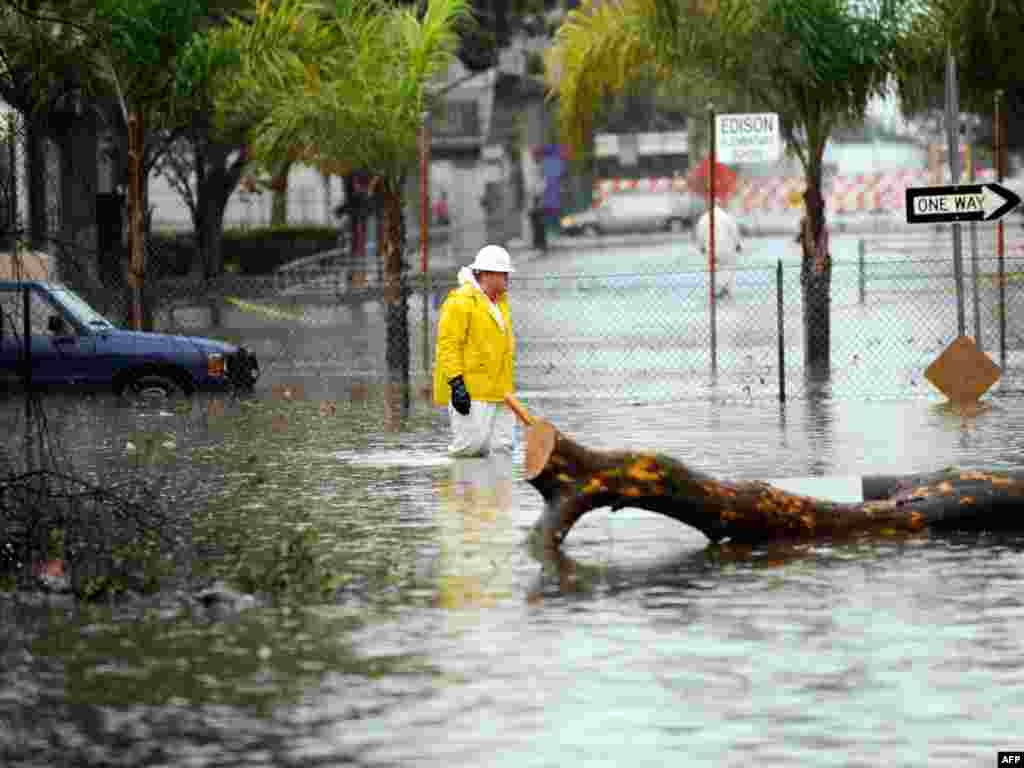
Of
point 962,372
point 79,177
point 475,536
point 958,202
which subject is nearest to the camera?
point 475,536

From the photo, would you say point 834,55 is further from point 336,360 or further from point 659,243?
point 659,243

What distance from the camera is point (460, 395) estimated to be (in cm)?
1791

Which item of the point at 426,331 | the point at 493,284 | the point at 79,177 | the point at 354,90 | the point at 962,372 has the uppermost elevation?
the point at 354,90

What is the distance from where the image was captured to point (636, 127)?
10406 centimetres

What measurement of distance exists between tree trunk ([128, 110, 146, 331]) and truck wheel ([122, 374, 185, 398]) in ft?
8.59

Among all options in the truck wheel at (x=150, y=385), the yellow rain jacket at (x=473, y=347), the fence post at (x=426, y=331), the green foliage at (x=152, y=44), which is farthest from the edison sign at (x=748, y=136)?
the yellow rain jacket at (x=473, y=347)

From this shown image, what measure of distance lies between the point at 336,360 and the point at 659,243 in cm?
5035

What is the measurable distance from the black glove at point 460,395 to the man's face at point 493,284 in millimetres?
632

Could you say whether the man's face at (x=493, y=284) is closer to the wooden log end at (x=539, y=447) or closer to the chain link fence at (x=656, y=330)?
the chain link fence at (x=656, y=330)

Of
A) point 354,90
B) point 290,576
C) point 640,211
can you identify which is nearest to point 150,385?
point 354,90

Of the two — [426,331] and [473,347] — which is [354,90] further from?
[473,347]

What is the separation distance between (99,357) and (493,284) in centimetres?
795

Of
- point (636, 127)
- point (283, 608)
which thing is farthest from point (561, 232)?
point (283, 608)

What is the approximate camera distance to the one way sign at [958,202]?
22812 mm
